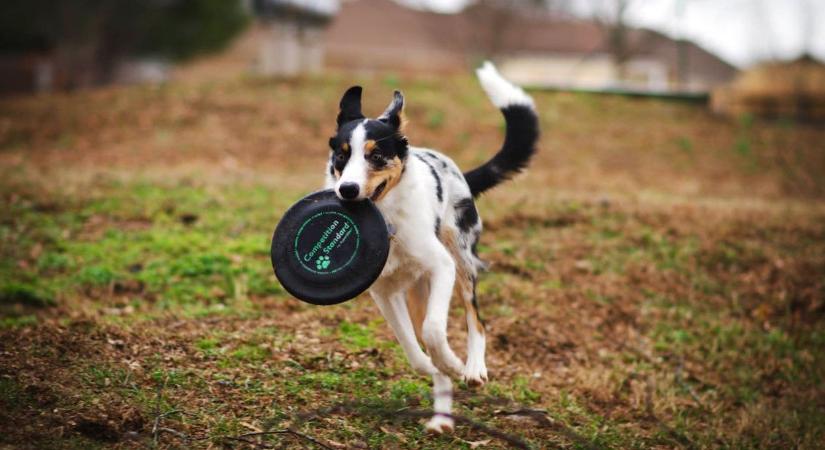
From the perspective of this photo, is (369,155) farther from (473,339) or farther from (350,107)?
(473,339)

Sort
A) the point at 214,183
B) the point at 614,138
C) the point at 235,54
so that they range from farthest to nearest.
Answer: the point at 235,54 → the point at 614,138 → the point at 214,183

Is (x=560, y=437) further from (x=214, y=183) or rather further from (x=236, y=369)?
(x=214, y=183)

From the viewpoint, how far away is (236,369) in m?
5.54

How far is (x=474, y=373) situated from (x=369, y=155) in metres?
1.52

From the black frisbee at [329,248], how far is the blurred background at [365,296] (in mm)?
705

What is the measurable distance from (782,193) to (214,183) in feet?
30.5

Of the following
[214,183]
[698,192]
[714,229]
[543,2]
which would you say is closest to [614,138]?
[698,192]

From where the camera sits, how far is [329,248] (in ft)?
15.3

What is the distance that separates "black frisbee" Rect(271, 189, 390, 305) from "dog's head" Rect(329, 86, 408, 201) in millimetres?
146

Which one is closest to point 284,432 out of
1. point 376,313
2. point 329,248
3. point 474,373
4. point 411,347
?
point 411,347

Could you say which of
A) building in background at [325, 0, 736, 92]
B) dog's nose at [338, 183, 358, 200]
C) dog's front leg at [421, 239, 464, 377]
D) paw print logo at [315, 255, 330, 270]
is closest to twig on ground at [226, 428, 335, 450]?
dog's front leg at [421, 239, 464, 377]

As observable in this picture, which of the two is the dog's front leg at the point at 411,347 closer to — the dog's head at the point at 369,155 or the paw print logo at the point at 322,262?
the paw print logo at the point at 322,262

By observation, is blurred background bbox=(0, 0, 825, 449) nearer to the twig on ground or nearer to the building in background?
the twig on ground

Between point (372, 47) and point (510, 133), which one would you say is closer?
point (510, 133)
